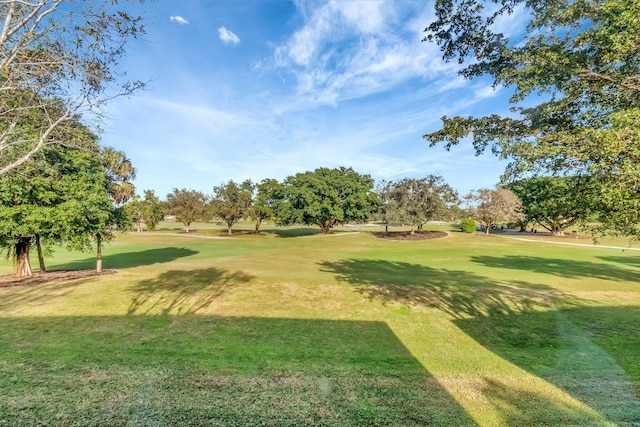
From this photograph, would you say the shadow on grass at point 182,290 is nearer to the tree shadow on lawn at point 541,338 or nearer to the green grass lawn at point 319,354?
the green grass lawn at point 319,354

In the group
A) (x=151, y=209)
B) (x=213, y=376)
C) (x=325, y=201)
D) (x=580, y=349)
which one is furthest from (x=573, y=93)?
(x=151, y=209)

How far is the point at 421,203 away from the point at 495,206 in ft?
52.9

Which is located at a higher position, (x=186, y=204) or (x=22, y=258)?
(x=186, y=204)

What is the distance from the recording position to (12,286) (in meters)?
13.6

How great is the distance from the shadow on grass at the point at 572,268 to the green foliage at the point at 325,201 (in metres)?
28.5

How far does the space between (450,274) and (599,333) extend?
384 inches

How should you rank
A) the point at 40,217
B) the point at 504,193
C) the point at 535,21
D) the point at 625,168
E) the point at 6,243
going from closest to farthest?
1. the point at 625,168
2. the point at 535,21
3. the point at 40,217
4. the point at 6,243
5. the point at 504,193

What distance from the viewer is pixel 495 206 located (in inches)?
1859

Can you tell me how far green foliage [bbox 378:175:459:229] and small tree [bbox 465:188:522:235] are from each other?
9.60 meters

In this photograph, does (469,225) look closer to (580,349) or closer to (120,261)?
(580,349)

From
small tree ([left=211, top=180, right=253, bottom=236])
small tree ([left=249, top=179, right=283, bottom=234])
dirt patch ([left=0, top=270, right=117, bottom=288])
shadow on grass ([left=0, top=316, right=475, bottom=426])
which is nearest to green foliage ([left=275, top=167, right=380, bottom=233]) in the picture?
small tree ([left=249, top=179, right=283, bottom=234])

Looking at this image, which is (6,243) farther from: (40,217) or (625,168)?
(625,168)

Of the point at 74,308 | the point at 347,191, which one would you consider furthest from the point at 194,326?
the point at 347,191

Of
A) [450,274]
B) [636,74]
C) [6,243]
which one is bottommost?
[450,274]
